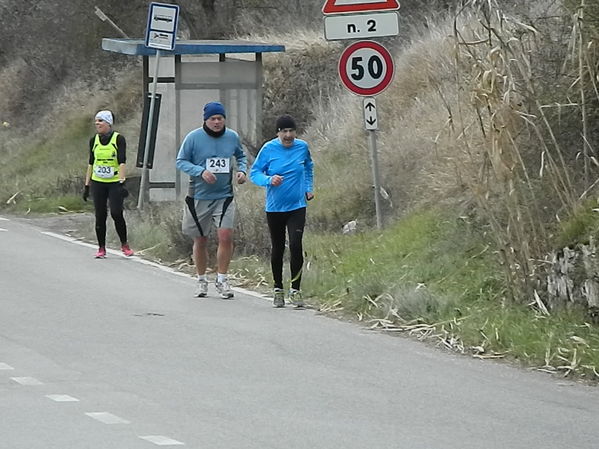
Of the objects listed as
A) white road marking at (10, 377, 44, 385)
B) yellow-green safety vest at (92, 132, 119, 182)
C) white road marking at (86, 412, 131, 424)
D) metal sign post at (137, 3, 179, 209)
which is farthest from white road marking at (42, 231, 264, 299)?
white road marking at (86, 412, 131, 424)

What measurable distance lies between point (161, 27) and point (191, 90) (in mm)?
3514

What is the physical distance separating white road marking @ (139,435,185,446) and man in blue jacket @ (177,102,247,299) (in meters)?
6.82

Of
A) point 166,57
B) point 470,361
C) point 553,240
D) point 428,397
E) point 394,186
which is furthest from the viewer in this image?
point 166,57

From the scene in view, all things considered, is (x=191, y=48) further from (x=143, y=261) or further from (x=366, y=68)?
(x=366, y=68)

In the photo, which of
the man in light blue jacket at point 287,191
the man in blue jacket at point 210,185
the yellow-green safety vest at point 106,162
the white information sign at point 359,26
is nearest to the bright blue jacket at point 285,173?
the man in light blue jacket at point 287,191

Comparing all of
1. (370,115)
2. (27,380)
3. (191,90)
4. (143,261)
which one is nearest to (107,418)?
(27,380)

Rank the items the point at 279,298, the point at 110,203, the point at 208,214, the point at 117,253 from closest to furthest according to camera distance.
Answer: the point at 279,298
the point at 208,214
the point at 110,203
the point at 117,253

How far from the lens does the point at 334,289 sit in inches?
588

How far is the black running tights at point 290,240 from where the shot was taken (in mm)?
14688

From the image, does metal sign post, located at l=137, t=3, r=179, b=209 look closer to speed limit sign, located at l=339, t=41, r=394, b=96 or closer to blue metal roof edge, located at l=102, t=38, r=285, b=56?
blue metal roof edge, located at l=102, t=38, r=285, b=56

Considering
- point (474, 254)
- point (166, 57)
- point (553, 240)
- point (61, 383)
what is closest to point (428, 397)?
point (61, 383)

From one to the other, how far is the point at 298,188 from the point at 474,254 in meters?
1.83

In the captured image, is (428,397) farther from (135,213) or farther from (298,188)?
(135,213)

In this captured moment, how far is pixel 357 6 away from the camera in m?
16.3
